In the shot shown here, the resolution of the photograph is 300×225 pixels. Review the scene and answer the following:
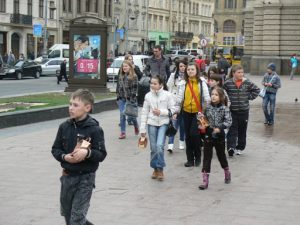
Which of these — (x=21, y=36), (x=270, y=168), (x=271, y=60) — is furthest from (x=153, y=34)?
(x=270, y=168)

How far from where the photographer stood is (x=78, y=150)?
5.48m

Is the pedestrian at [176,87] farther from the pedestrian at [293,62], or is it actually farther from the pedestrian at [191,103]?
the pedestrian at [293,62]

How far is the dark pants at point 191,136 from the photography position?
1059 cm

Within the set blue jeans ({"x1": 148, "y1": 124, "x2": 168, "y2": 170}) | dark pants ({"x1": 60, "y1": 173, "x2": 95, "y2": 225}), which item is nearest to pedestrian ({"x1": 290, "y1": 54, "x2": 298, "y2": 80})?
blue jeans ({"x1": 148, "y1": 124, "x2": 168, "y2": 170})

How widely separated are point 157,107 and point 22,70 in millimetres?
31787

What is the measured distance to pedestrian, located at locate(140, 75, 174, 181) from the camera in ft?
31.3

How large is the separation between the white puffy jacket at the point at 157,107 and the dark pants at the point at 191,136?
100 centimetres

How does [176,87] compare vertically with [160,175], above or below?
above

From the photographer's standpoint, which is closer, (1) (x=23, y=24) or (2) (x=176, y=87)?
(2) (x=176, y=87)

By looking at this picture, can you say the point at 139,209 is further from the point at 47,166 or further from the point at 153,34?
the point at 153,34

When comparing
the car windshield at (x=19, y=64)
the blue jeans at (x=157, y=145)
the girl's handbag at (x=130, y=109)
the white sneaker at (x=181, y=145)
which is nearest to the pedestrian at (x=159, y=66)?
the girl's handbag at (x=130, y=109)

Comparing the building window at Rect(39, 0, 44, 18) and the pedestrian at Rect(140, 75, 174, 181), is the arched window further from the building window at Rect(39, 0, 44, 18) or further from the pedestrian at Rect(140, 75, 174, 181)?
the pedestrian at Rect(140, 75, 174, 181)

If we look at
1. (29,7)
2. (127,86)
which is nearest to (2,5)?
(29,7)

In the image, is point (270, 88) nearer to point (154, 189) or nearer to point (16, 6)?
point (154, 189)
